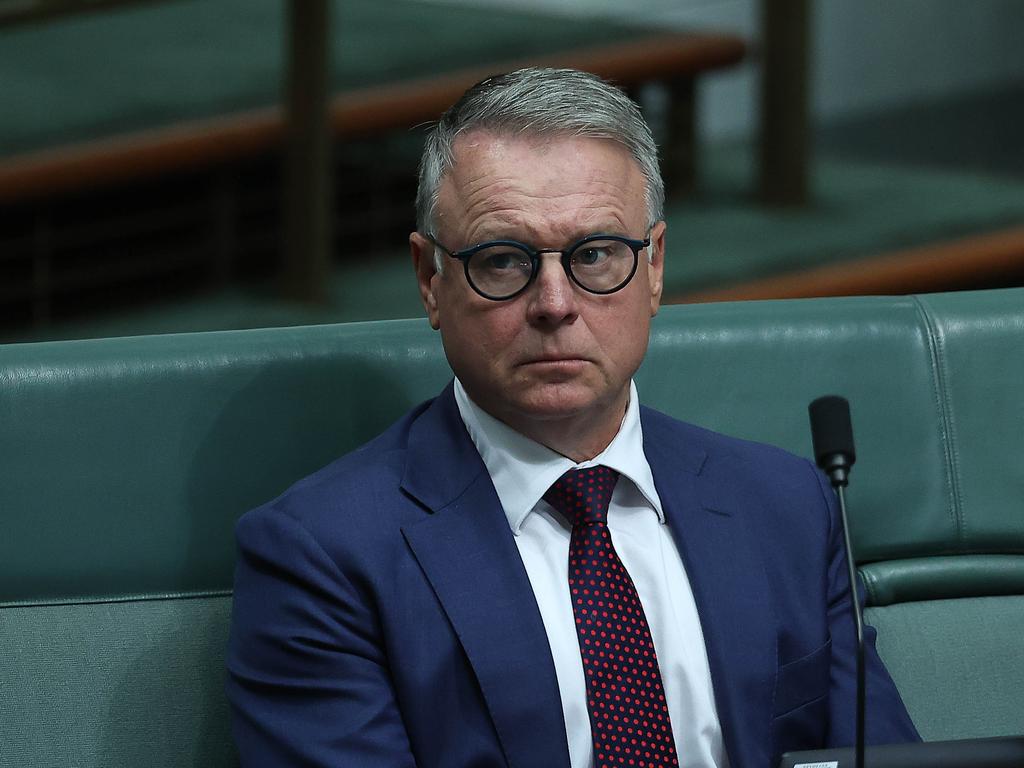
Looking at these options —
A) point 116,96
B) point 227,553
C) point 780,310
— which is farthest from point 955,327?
point 116,96

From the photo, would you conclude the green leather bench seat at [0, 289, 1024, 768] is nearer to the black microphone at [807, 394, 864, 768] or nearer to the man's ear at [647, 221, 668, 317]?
the man's ear at [647, 221, 668, 317]

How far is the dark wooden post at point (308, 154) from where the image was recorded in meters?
2.95

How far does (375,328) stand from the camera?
1769mm

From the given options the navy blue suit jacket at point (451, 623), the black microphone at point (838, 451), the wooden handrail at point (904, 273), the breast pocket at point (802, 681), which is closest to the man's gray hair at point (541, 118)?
the navy blue suit jacket at point (451, 623)

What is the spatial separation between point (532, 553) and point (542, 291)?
26cm

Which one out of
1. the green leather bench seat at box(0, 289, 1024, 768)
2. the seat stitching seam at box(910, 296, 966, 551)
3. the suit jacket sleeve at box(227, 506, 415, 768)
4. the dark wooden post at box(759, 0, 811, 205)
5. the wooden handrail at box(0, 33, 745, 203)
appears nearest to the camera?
Answer: the suit jacket sleeve at box(227, 506, 415, 768)

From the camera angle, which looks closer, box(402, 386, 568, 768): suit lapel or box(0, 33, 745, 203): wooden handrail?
box(402, 386, 568, 768): suit lapel

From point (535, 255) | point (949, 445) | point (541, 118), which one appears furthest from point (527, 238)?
point (949, 445)

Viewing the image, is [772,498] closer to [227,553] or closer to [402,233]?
[227,553]

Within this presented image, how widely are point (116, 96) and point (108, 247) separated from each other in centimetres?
31

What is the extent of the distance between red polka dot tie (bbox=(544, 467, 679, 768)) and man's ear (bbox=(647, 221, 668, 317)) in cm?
20

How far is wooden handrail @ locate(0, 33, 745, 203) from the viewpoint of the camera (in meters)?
2.85

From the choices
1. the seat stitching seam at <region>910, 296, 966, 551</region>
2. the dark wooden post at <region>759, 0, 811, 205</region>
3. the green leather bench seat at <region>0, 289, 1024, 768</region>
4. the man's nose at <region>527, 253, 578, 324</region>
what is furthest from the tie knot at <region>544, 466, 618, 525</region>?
the dark wooden post at <region>759, 0, 811, 205</region>

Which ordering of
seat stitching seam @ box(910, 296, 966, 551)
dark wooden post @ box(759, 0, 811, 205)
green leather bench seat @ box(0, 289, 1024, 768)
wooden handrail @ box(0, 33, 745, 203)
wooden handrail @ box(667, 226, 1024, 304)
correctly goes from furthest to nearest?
wooden handrail @ box(667, 226, 1024, 304) → dark wooden post @ box(759, 0, 811, 205) → wooden handrail @ box(0, 33, 745, 203) → seat stitching seam @ box(910, 296, 966, 551) → green leather bench seat @ box(0, 289, 1024, 768)
